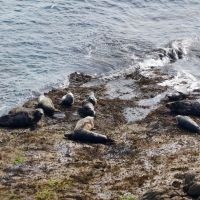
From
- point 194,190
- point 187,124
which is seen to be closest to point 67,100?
point 187,124

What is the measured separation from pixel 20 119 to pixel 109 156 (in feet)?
16.6

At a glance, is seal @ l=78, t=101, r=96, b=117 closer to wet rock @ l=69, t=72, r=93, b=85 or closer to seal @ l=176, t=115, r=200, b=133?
seal @ l=176, t=115, r=200, b=133

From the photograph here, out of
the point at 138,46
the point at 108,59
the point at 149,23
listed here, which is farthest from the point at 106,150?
the point at 149,23

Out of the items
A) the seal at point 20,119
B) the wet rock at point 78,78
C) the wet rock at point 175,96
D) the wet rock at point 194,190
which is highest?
the wet rock at point 194,190

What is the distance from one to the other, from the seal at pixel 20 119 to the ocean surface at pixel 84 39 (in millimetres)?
2476

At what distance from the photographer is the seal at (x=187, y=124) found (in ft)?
81.6

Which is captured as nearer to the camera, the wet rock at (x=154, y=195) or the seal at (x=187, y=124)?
the wet rock at (x=154, y=195)

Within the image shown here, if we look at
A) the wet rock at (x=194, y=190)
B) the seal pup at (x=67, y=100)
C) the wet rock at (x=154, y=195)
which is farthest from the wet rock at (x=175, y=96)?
the wet rock at (x=194, y=190)

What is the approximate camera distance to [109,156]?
2231 centimetres

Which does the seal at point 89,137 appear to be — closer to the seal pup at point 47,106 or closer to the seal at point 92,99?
the seal pup at point 47,106

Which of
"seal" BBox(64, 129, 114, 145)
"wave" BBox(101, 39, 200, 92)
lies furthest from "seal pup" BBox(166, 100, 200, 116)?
"seal" BBox(64, 129, 114, 145)

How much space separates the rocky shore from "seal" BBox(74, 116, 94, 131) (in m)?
0.45

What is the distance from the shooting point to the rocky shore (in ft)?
61.9

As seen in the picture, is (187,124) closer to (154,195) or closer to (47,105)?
(47,105)
